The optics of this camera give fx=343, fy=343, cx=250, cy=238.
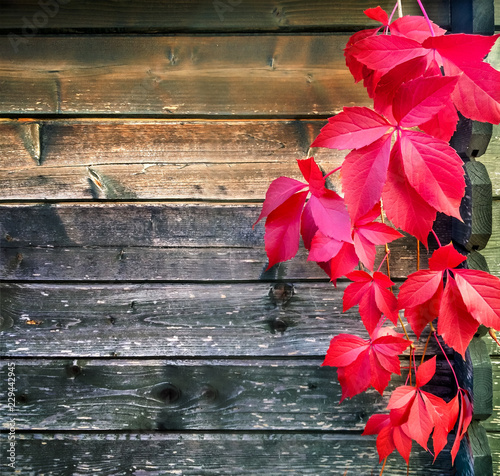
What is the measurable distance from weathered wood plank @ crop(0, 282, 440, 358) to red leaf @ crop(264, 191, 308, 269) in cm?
31

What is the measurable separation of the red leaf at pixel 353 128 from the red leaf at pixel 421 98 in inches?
1.0

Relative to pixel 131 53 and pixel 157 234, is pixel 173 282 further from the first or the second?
pixel 131 53

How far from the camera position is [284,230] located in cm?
64

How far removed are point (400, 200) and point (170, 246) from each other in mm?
604

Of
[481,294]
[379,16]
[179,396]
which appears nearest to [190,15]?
[379,16]

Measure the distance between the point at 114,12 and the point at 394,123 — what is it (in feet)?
2.57

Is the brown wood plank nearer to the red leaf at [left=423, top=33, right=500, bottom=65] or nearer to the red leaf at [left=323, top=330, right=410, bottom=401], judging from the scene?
the red leaf at [left=423, top=33, right=500, bottom=65]

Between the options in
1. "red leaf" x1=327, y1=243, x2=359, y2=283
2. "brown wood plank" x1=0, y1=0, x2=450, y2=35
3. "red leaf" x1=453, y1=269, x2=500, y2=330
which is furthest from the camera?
"brown wood plank" x1=0, y1=0, x2=450, y2=35

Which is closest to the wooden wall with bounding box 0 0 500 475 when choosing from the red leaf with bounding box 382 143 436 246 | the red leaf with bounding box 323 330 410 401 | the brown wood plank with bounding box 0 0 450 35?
the brown wood plank with bounding box 0 0 450 35

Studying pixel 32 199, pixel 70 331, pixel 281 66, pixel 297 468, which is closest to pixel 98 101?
pixel 32 199

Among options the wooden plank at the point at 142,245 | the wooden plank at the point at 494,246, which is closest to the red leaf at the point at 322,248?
the wooden plank at the point at 142,245

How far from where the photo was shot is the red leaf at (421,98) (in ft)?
1.50

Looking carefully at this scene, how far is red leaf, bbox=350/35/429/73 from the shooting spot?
52 cm

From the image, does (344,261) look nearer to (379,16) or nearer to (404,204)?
(404,204)
